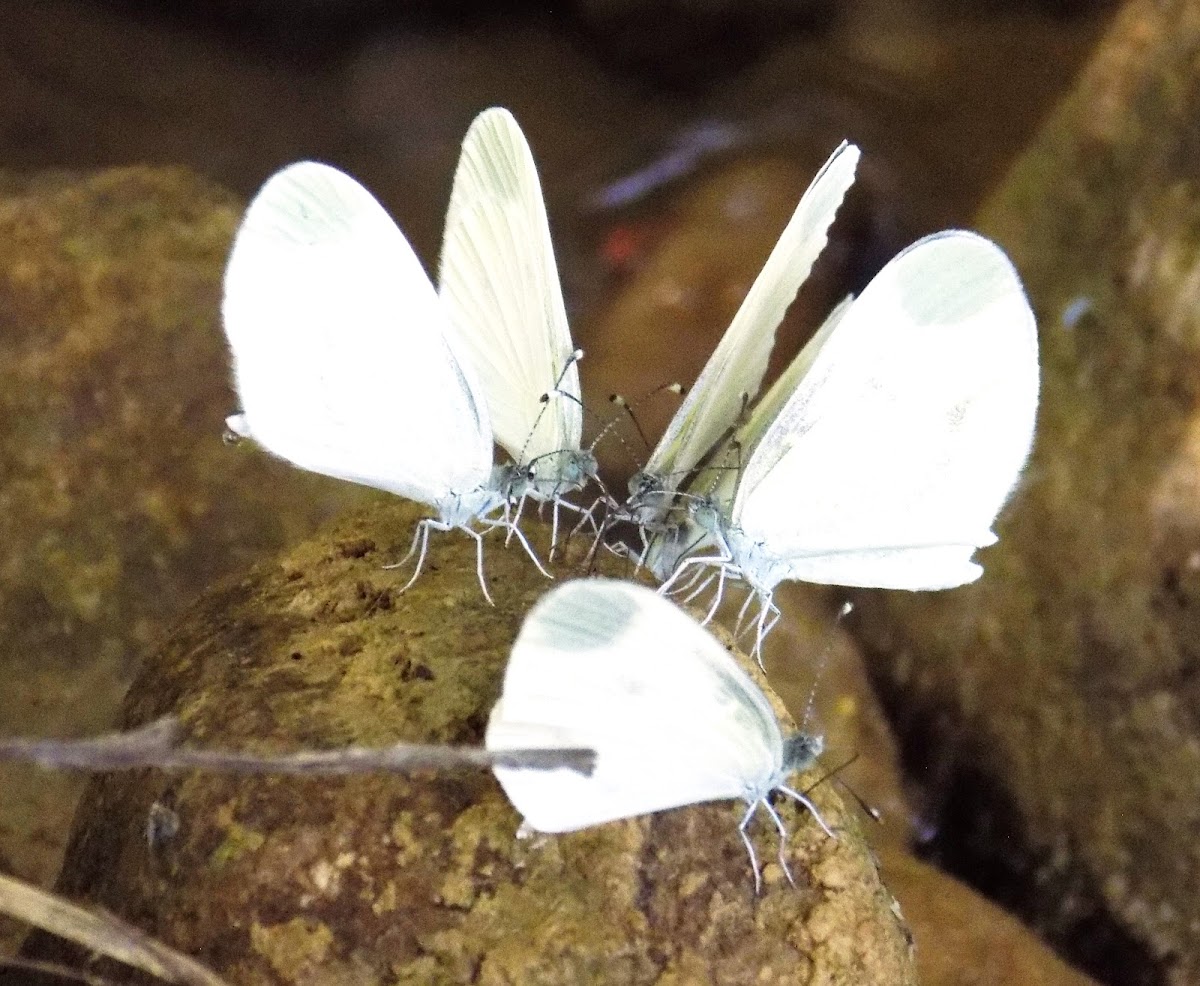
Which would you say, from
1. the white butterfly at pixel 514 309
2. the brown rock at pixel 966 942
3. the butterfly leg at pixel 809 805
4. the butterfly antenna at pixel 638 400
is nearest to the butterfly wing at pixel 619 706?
the butterfly leg at pixel 809 805

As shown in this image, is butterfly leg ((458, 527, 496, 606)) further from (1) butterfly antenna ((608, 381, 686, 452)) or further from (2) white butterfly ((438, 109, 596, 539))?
(1) butterfly antenna ((608, 381, 686, 452))

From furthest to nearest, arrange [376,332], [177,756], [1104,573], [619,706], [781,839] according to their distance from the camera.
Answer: [1104,573] < [376,332] < [781,839] < [619,706] < [177,756]

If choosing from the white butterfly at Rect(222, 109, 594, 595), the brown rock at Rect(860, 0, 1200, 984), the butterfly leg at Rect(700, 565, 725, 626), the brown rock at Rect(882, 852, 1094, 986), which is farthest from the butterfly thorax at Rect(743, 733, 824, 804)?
the brown rock at Rect(860, 0, 1200, 984)

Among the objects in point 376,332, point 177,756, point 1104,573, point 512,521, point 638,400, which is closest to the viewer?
point 177,756

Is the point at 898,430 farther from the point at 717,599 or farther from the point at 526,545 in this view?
the point at 526,545

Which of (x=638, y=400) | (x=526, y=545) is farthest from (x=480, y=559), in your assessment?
(x=638, y=400)

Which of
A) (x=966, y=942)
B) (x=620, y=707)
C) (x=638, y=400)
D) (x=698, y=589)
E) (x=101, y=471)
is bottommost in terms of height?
(x=966, y=942)

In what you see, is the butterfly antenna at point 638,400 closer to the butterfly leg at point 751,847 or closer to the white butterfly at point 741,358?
the white butterfly at point 741,358
